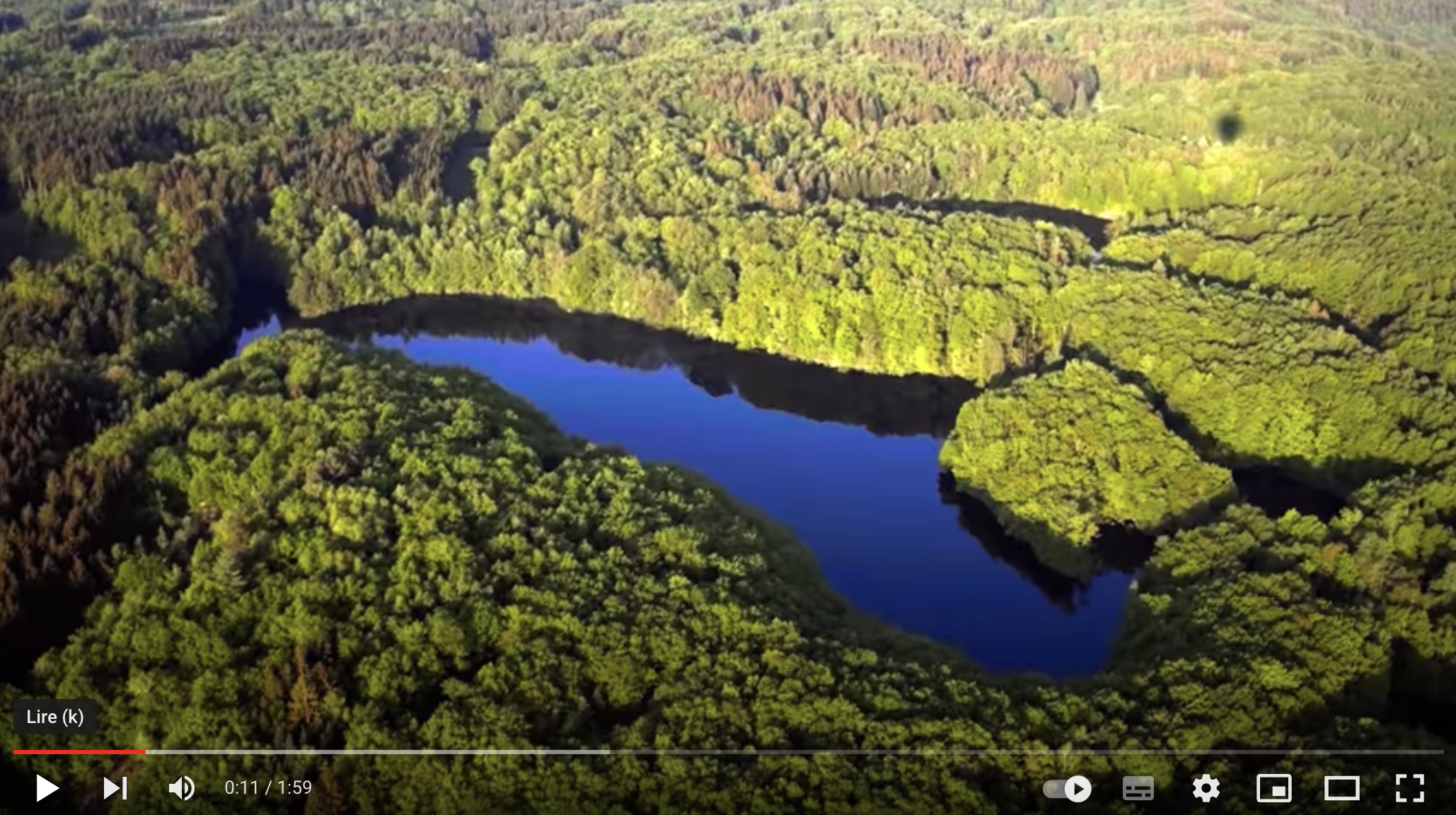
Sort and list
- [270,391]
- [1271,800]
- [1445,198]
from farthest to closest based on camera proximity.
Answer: [1445,198]
[270,391]
[1271,800]

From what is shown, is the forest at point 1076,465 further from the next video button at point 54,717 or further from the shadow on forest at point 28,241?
the shadow on forest at point 28,241

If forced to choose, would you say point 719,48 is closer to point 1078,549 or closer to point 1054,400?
point 1054,400

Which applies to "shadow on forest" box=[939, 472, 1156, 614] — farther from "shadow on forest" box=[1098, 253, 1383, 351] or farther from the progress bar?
"shadow on forest" box=[1098, 253, 1383, 351]

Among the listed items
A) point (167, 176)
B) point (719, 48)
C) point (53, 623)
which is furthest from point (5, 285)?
point (719, 48)

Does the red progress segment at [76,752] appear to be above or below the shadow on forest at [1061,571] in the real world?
below

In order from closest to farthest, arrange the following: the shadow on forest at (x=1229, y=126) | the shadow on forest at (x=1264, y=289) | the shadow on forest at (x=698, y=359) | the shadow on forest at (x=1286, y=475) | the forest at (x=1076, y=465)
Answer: the forest at (x=1076, y=465)
the shadow on forest at (x=1286, y=475)
the shadow on forest at (x=1264, y=289)
the shadow on forest at (x=698, y=359)
the shadow on forest at (x=1229, y=126)
